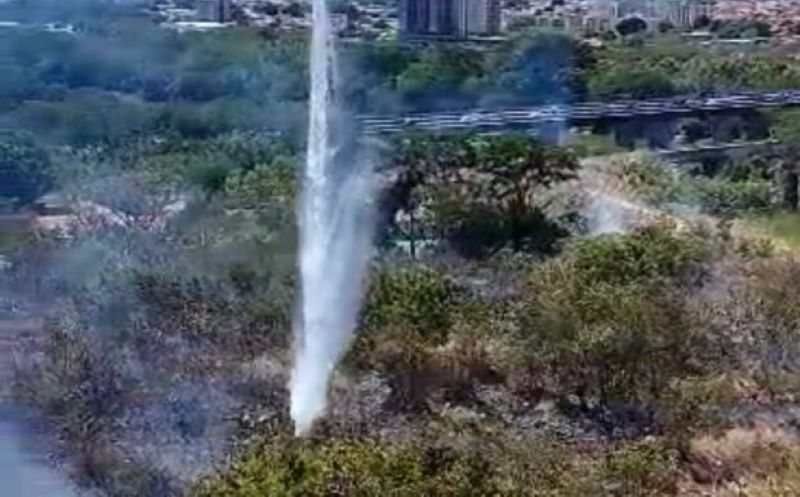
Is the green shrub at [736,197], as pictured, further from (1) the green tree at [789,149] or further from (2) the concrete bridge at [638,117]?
(2) the concrete bridge at [638,117]

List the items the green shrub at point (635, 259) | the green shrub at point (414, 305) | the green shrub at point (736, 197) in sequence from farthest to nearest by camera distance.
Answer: the green shrub at point (736, 197) < the green shrub at point (635, 259) < the green shrub at point (414, 305)

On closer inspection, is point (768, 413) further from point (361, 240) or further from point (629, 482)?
point (361, 240)

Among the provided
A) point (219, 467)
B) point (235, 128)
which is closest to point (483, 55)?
point (235, 128)

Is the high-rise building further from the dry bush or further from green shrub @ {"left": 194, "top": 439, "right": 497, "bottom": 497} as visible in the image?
green shrub @ {"left": 194, "top": 439, "right": 497, "bottom": 497}

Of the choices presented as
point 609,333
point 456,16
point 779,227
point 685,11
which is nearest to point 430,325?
point 609,333

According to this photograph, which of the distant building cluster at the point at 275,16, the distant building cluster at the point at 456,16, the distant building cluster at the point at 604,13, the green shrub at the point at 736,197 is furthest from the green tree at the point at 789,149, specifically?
the distant building cluster at the point at 604,13

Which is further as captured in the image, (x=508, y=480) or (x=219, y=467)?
(x=219, y=467)
